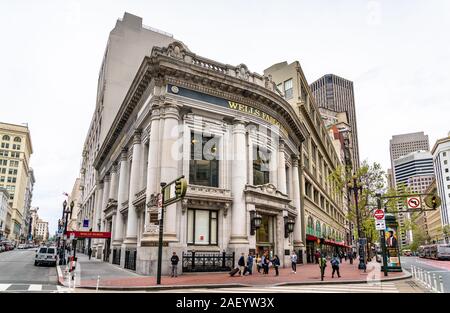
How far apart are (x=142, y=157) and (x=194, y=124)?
660cm

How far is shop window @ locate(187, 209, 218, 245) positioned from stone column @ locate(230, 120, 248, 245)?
146cm

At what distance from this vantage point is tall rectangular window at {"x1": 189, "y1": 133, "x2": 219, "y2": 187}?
25953mm

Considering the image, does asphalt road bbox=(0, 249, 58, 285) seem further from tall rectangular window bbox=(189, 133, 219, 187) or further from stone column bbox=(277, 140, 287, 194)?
stone column bbox=(277, 140, 287, 194)

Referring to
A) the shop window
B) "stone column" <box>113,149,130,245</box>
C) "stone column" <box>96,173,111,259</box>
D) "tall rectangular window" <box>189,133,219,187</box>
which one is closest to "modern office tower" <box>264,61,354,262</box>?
"tall rectangular window" <box>189,133,219,187</box>

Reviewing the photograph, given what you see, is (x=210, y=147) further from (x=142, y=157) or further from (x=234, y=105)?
(x=142, y=157)

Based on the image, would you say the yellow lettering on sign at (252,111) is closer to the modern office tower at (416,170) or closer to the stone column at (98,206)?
the modern office tower at (416,170)

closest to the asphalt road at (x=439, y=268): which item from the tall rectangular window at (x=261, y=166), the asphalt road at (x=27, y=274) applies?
the tall rectangular window at (x=261, y=166)

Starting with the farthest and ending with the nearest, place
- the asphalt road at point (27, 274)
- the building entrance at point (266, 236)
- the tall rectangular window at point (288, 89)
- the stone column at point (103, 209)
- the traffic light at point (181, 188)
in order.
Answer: the tall rectangular window at point (288, 89)
the stone column at point (103, 209)
the building entrance at point (266, 236)
the asphalt road at point (27, 274)
the traffic light at point (181, 188)

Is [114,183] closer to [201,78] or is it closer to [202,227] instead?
[202,227]

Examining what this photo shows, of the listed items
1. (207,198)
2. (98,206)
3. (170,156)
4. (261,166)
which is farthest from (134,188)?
(98,206)

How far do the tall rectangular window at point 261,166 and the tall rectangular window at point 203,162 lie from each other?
4.19 metres

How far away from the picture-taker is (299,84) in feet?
156

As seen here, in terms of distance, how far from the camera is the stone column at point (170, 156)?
2278cm
